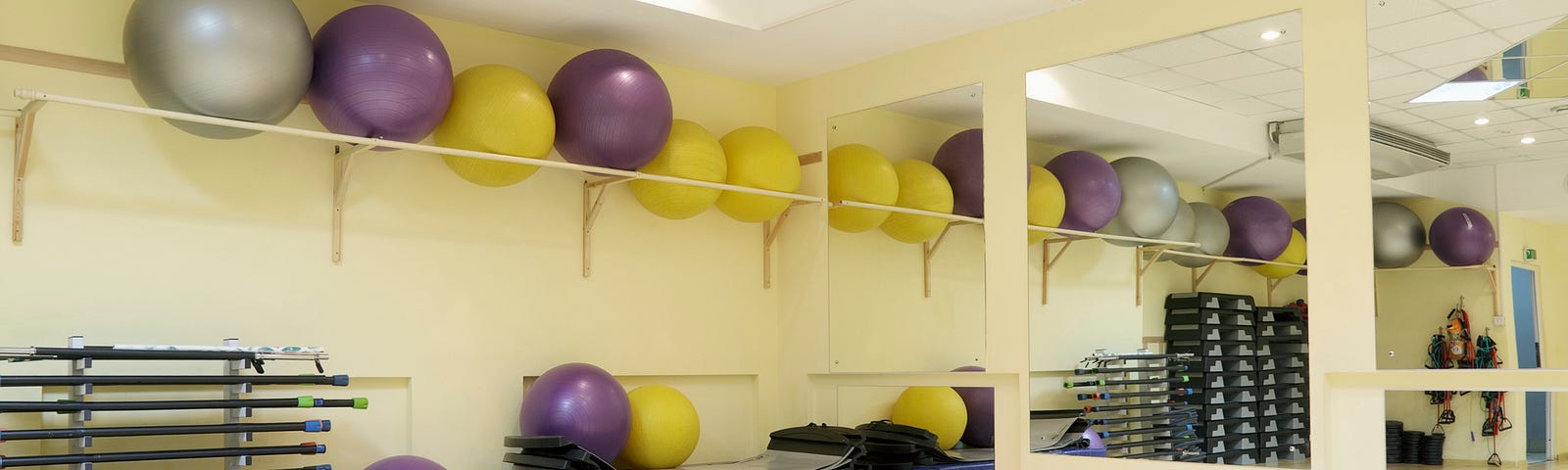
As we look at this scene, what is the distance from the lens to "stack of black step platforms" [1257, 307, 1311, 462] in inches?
154

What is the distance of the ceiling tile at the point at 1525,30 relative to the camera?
344 centimetres

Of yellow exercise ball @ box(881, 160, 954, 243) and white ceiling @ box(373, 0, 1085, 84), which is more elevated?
white ceiling @ box(373, 0, 1085, 84)

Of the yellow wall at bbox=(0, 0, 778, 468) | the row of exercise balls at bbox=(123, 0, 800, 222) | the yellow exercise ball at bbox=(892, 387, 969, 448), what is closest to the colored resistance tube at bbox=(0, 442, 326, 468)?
the yellow wall at bbox=(0, 0, 778, 468)

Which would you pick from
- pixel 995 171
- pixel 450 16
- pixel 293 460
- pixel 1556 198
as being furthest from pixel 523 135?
pixel 1556 198

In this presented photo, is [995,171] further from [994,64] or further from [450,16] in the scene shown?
[450,16]

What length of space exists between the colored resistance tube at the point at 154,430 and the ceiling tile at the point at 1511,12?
4.02 metres

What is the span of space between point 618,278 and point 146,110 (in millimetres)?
2284

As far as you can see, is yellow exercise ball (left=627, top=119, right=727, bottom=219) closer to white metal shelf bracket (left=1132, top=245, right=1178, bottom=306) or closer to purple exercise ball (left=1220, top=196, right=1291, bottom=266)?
white metal shelf bracket (left=1132, top=245, right=1178, bottom=306)

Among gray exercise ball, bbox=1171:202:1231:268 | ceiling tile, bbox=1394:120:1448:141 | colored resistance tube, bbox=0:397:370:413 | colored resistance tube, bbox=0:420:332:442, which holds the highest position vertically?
ceiling tile, bbox=1394:120:1448:141

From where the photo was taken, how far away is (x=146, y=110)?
3.71 metres

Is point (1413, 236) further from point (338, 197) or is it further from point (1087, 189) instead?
point (338, 197)

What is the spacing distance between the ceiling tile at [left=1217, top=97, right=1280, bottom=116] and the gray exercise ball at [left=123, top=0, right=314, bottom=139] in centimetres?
333

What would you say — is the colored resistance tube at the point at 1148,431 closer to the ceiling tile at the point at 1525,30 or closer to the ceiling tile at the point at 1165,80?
the ceiling tile at the point at 1165,80

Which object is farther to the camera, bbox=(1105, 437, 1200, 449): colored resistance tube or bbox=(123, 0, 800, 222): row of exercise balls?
bbox=(1105, 437, 1200, 449): colored resistance tube
